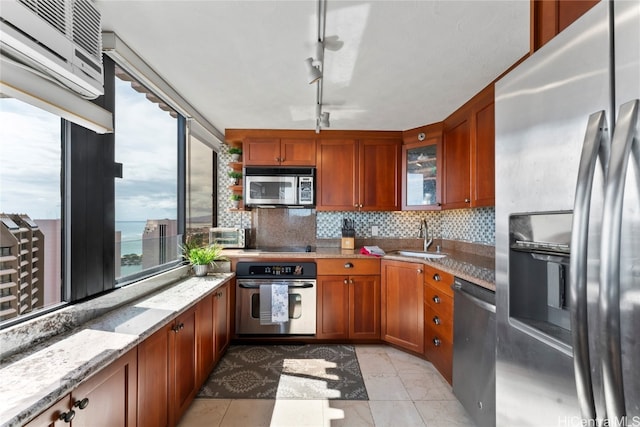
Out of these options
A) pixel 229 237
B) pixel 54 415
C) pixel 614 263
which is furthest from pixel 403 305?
pixel 54 415

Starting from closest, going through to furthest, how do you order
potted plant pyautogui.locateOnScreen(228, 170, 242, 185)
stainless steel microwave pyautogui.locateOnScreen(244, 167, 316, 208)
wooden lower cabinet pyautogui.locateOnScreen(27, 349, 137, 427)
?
wooden lower cabinet pyautogui.locateOnScreen(27, 349, 137, 427) < stainless steel microwave pyautogui.locateOnScreen(244, 167, 316, 208) < potted plant pyautogui.locateOnScreen(228, 170, 242, 185)

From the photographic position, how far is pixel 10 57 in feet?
3.27

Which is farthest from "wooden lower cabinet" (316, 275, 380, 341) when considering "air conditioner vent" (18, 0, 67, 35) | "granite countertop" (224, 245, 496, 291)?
"air conditioner vent" (18, 0, 67, 35)

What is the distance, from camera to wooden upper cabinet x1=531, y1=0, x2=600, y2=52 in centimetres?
76

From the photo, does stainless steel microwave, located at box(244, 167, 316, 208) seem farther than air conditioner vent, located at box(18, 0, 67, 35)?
Yes

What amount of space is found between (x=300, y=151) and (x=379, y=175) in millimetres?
938

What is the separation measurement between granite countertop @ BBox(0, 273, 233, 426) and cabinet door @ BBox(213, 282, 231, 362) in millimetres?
656

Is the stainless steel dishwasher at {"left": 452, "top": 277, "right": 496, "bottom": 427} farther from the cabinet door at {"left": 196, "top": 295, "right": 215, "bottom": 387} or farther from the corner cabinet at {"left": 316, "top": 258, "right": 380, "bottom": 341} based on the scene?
the cabinet door at {"left": 196, "top": 295, "right": 215, "bottom": 387}

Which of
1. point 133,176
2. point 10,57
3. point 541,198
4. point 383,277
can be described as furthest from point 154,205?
point 541,198

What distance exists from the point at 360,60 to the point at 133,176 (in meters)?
1.69

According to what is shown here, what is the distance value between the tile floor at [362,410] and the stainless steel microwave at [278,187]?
71.4 inches

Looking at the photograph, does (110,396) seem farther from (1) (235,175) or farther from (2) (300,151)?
(2) (300,151)

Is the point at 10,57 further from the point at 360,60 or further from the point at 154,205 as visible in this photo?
the point at 360,60

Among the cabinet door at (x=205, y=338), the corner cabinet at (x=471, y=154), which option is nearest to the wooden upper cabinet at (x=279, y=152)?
the corner cabinet at (x=471, y=154)
